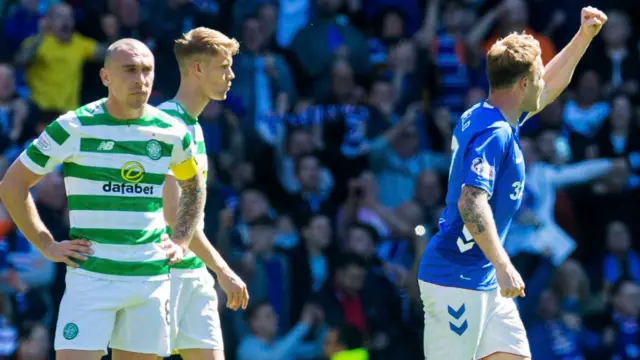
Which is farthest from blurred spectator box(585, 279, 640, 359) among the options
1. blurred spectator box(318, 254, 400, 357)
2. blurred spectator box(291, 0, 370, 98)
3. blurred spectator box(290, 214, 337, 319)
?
blurred spectator box(291, 0, 370, 98)

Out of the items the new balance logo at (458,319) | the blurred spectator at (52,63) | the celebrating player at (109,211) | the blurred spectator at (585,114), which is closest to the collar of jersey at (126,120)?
the celebrating player at (109,211)

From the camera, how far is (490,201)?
6688 mm

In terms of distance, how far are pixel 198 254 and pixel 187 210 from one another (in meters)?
0.37

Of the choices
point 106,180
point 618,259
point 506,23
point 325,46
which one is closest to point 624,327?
point 618,259

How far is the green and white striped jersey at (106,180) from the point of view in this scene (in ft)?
20.8

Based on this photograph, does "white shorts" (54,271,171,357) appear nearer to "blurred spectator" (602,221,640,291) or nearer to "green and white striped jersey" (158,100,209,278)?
"green and white striped jersey" (158,100,209,278)

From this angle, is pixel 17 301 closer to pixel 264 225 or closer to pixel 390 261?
pixel 264 225

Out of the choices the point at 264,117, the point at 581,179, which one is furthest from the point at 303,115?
the point at 581,179

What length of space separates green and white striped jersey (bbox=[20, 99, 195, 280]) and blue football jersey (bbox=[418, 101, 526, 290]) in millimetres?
1525

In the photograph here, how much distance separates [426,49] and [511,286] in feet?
23.9

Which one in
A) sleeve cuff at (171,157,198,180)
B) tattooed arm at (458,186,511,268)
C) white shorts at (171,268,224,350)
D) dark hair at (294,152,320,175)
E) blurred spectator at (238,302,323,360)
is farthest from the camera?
dark hair at (294,152,320,175)

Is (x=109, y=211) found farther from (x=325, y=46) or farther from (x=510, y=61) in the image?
(x=325, y=46)

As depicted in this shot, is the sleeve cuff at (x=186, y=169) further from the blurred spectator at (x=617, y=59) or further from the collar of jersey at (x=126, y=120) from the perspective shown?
the blurred spectator at (x=617, y=59)

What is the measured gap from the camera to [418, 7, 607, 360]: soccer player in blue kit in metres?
6.62
